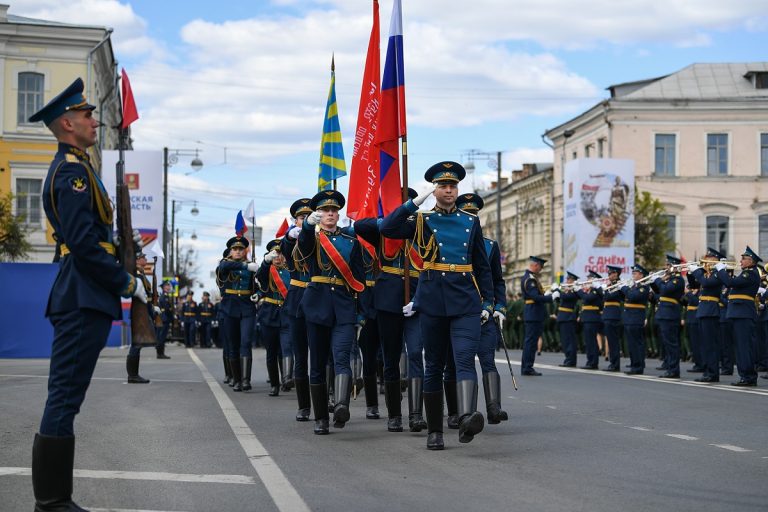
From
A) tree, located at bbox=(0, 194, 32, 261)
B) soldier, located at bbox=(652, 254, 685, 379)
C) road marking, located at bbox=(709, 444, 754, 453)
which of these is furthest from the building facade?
road marking, located at bbox=(709, 444, 754, 453)

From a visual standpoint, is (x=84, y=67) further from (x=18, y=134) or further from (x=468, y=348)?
(x=468, y=348)

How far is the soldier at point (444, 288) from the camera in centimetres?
977

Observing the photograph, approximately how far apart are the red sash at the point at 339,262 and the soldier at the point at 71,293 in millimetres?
4737

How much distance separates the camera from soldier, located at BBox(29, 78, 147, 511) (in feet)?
21.1

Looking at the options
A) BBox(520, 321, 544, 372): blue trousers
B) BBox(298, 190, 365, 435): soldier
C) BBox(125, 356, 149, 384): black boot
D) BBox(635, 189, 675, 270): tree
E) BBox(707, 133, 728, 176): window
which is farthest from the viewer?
BBox(707, 133, 728, 176): window

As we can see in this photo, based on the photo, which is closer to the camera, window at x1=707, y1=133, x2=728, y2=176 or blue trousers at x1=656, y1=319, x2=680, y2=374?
blue trousers at x1=656, y1=319, x2=680, y2=374

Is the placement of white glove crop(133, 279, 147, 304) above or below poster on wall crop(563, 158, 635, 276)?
below

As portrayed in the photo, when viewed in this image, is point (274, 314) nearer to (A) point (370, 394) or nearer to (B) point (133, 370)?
(B) point (133, 370)

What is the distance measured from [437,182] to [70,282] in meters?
3.97

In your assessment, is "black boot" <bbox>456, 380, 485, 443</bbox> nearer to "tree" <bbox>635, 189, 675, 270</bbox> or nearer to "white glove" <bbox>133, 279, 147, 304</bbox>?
"white glove" <bbox>133, 279, 147, 304</bbox>

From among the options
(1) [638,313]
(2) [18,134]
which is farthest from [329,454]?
(2) [18,134]

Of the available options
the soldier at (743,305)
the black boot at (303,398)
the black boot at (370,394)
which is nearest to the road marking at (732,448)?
the black boot at (370,394)

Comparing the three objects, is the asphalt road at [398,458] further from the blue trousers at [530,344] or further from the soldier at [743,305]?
the blue trousers at [530,344]

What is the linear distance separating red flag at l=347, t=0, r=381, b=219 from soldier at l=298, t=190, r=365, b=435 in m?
1.93
